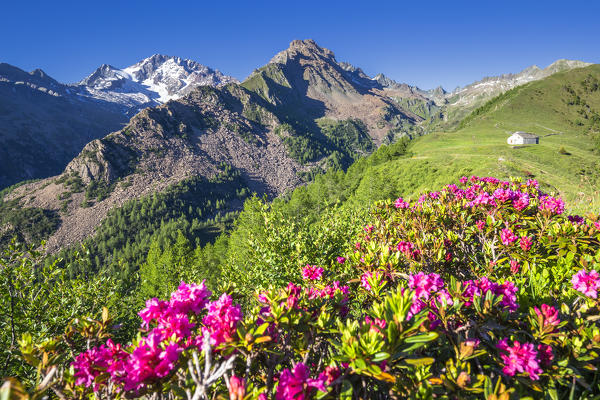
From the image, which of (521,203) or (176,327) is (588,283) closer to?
(521,203)

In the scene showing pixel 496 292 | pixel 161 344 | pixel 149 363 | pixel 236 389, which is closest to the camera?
pixel 236 389

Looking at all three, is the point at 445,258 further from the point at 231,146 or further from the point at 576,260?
the point at 231,146

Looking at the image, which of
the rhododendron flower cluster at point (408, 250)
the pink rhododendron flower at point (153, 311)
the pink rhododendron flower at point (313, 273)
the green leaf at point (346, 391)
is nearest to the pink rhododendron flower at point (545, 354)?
the green leaf at point (346, 391)

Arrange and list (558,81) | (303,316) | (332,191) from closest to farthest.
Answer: (303,316)
(332,191)
(558,81)

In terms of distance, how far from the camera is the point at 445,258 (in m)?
5.18

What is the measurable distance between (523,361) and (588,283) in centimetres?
175

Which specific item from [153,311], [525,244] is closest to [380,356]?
[153,311]

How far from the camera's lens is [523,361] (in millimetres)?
2309

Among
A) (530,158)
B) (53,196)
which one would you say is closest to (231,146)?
(53,196)

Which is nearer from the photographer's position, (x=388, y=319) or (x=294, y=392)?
(x=294, y=392)

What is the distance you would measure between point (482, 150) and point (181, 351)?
64.7m

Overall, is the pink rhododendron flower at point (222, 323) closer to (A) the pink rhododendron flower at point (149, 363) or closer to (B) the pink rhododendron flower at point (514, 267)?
(A) the pink rhododendron flower at point (149, 363)

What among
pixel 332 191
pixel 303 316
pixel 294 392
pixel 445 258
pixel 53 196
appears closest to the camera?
pixel 294 392

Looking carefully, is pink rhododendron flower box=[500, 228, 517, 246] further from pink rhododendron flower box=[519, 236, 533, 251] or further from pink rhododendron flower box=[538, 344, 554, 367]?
→ pink rhododendron flower box=[538, 344, 554, 367]
